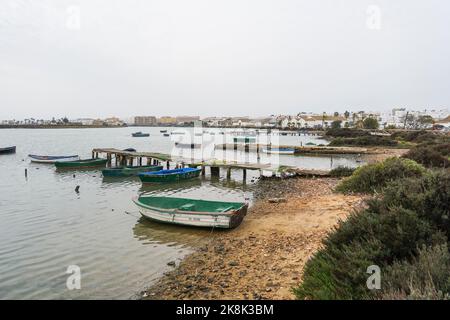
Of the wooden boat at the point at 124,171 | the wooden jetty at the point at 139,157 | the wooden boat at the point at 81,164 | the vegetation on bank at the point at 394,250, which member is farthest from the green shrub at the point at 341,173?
the wooden boat at the point at 81,164

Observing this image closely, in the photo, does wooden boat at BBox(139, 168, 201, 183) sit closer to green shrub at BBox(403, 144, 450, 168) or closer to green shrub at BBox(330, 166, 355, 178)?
green shrub at BBox(330, 166, 355, 178)

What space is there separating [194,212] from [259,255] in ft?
14.7

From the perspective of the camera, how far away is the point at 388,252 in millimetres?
5910

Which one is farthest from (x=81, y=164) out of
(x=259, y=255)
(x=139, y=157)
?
(x=259, y=255)

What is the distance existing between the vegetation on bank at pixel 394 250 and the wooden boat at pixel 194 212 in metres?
6.92

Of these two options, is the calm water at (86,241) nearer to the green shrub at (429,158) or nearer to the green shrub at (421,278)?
the green shrub at (421,278)

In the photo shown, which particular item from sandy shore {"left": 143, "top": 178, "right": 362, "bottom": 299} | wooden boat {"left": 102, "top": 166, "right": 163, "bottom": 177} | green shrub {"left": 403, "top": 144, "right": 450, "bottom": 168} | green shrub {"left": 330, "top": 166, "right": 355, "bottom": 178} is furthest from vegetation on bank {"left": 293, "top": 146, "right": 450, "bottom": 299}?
wooden boat {"left": 102, "top": 166, "right": 163, "bottom": 177}

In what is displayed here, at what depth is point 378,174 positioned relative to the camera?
1880cm

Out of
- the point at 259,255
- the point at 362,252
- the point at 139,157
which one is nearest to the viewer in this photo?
the point at 362,252

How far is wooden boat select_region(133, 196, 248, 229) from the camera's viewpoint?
14.1 m

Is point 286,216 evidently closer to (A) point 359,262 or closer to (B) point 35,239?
(A) point 359,262

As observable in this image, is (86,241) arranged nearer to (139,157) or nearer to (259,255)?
(259,255)

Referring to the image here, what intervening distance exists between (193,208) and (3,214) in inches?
422
